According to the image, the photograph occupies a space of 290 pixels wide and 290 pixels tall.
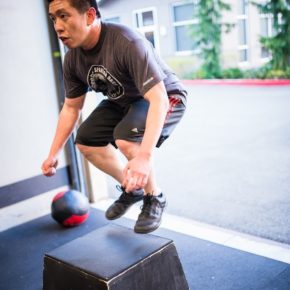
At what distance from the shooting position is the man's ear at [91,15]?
4.91 ft

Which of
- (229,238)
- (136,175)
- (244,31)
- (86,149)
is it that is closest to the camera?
(136,175)

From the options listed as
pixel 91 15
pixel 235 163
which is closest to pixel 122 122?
pixel 91 15

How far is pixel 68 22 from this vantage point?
1.45 meters

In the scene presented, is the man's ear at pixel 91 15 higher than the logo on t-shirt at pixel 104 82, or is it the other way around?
the man's ear at pixel 91 15

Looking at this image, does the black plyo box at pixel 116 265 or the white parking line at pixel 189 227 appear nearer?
the black plyo box at pixel 116 265

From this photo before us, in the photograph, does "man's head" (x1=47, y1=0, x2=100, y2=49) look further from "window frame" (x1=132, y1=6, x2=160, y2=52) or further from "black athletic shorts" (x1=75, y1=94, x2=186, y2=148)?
"window frame" (x1=132, y1=6, x2=160, y2=52)


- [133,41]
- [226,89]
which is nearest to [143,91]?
[133,41]


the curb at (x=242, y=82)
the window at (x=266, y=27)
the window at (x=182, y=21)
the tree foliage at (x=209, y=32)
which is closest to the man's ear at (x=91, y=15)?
the window at (x=266, y=27)

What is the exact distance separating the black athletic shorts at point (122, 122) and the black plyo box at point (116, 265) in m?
0.44

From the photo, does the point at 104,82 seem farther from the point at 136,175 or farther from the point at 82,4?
the point at 136,175

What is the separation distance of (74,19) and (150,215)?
84 centimetres

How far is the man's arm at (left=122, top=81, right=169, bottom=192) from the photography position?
4.10 ft

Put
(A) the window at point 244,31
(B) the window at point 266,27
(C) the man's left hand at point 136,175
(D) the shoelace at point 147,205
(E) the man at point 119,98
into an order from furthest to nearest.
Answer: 1. (A) the window at point 244,31
2. (B) the window at point 266,27
3. (D) the shoelace at point 147,205
4. (E) the man at point 119,98
5. (C) the man's left hand at point 136,175

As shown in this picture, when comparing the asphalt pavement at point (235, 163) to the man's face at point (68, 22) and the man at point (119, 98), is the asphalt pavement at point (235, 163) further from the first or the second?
the man's face at point (68, 22)
